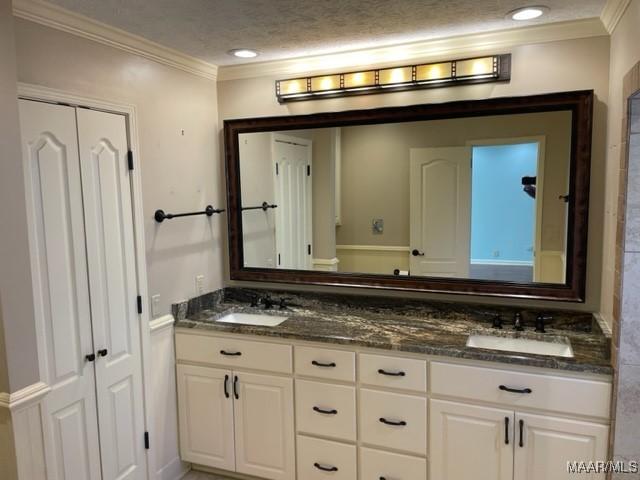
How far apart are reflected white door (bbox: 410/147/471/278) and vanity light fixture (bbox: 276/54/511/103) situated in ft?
1.21

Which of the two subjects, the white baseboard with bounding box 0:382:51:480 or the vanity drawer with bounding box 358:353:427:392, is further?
the vanity drawer with bounding box 358:353:427:392

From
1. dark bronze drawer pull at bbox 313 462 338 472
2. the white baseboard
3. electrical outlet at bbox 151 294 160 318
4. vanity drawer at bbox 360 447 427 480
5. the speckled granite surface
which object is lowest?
dark bronze drawer pull at bbox 313 462 338 472

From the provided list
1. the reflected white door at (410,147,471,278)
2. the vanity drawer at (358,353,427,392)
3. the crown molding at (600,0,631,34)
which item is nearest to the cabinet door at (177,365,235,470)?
the vanity drawer at (358,353,427,392)

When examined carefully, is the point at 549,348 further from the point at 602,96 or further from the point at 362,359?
the point at 602,96

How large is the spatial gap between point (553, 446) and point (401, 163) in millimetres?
1617

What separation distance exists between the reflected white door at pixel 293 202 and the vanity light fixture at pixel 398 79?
1.02 ft

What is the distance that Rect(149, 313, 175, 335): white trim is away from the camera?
2.53m

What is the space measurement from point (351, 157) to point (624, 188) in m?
1.45

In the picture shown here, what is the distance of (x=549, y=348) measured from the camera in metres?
2.28

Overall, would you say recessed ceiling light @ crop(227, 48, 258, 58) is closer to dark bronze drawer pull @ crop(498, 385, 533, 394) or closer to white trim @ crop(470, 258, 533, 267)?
white trim @ crop(470, 258, 533, 267)

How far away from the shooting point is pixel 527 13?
6.85 ft

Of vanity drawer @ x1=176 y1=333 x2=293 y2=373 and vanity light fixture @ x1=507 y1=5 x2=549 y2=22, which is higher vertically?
vanity light fixture @ x1=507 y1=5 x2=549 y2=22

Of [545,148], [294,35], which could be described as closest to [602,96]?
[545,148]

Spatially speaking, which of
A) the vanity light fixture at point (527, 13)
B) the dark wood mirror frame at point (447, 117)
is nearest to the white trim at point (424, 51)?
the vanity light fixture at point (527, 13)
